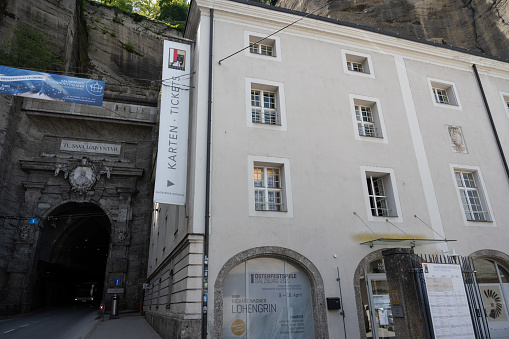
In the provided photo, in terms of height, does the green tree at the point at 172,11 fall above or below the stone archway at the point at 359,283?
above

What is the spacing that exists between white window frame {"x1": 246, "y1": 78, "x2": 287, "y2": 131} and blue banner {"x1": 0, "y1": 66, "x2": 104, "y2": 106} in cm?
622

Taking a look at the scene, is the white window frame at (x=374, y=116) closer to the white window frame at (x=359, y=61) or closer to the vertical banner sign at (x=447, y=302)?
the white window frame at (x=359, y=61)

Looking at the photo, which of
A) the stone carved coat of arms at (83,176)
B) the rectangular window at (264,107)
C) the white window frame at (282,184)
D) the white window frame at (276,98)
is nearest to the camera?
the white window frame at (282,184)

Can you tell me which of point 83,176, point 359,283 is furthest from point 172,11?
point 359,283

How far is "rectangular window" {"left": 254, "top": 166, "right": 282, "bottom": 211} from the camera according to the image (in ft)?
39.1

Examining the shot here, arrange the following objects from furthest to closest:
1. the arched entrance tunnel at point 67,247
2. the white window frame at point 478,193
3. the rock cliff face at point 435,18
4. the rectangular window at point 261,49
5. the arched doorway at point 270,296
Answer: the arched entrance tunnel at point 67,247
the rock cliff face at point 435,18
the rectangular window at point 261,49
the white window frame at point 478,193
the arched doorway at point 270,296

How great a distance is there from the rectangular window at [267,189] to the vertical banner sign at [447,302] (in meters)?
5.64

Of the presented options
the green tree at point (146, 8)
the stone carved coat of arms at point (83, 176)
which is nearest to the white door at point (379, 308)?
the stone carved coat of arms at point (83, 176)

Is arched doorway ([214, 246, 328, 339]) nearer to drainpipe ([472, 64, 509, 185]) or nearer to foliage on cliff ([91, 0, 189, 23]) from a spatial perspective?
drainpipe ([472, 64, 509, 185])

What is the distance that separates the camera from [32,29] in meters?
28.3

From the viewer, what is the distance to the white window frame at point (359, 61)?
15.1 metres

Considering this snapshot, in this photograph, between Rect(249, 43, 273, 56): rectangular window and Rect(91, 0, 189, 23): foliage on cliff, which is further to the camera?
Rect(91, 0, 189, 23): foliage on cliff

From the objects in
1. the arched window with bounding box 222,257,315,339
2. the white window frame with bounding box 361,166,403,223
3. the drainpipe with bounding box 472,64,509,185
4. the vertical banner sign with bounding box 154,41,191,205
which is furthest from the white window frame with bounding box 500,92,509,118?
the vertical banner sign with bounding box 154,41,191,205

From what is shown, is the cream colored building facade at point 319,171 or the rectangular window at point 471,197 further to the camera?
the rectangular window at point 471,197
